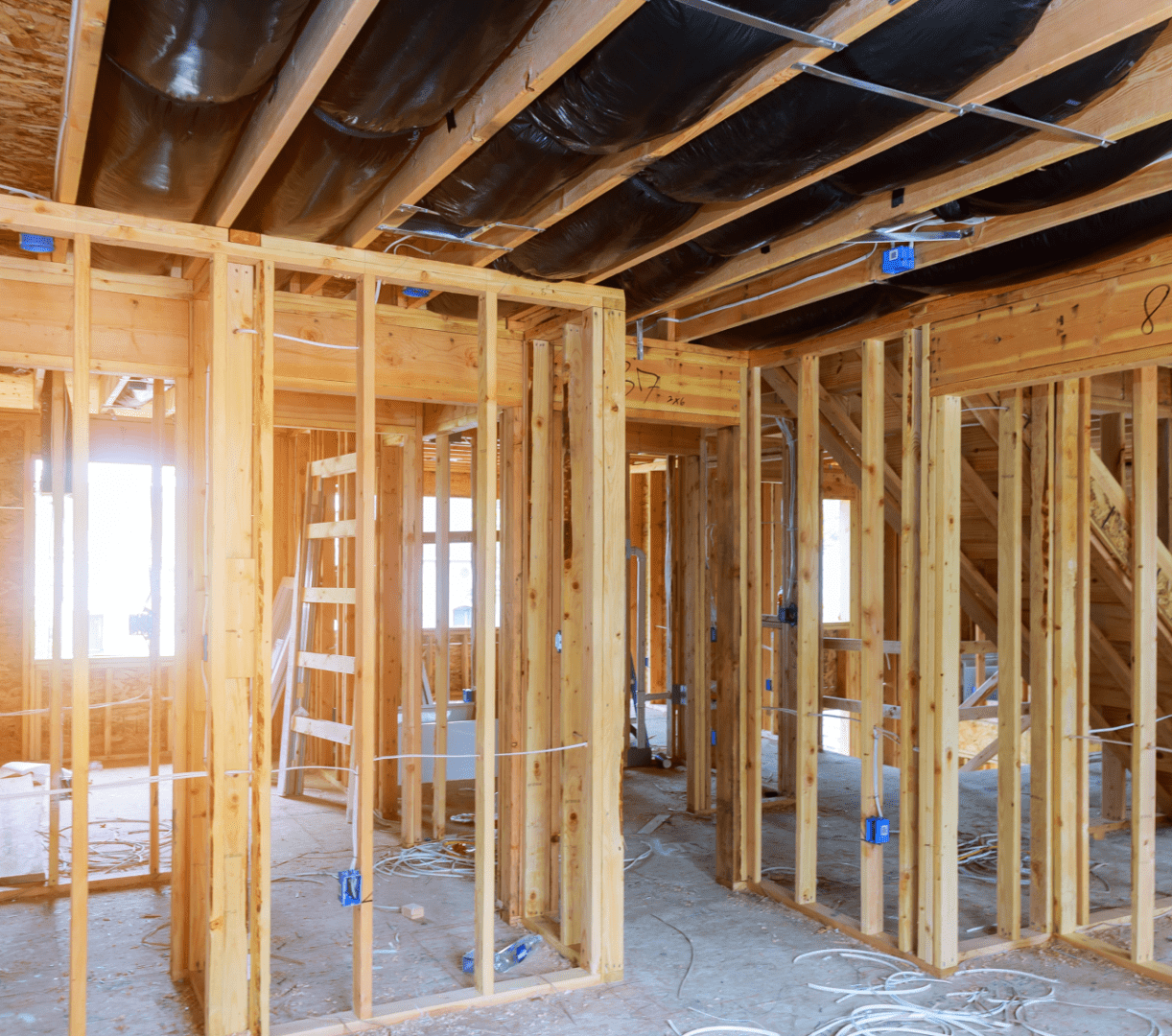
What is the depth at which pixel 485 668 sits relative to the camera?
11.8ft

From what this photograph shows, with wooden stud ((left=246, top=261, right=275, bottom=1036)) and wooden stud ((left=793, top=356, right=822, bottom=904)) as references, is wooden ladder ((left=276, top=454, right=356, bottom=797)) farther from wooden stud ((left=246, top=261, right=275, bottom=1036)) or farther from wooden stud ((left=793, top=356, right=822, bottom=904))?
wooden stud ((left=793, top=356, right=822, bottom=904))

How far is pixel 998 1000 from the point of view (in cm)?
364

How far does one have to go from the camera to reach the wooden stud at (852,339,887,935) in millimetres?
4281

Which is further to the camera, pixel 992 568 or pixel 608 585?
pixel 992 568

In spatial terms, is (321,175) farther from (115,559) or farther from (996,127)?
(115,559)

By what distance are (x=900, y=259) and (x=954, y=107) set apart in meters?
1.15

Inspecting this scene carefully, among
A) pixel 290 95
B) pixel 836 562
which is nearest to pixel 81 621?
pixel 290 95

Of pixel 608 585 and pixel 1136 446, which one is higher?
pixel 1136 446

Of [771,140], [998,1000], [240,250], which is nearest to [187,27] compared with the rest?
[240,250]

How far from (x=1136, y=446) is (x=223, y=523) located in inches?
137

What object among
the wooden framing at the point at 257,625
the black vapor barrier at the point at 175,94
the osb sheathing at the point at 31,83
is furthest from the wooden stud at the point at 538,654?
the osb sheathing at the point at 31,83

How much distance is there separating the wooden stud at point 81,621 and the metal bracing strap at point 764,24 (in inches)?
78.4

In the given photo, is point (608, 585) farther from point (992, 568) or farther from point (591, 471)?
point (992, 568)

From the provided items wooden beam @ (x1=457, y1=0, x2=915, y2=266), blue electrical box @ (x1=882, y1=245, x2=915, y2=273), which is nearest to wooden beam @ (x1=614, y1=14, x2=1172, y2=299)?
blue electrical box @ (x1=882, y1=245, x2=915, y2=273)
